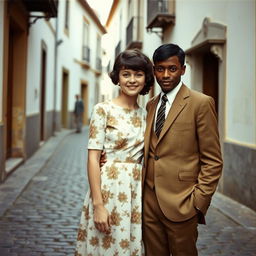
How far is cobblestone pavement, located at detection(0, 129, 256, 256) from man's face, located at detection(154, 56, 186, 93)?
2.26 metres

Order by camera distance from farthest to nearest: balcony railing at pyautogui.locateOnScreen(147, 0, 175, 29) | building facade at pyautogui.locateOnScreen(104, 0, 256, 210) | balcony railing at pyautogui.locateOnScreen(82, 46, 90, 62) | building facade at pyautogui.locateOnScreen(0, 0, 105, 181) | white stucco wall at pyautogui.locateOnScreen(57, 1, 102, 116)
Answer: balcony railing at pyautogui.locateOnScreen(82, 46, 90, 62) < white stucco wall at pyautogui.locateOnScreen(57, 1, 102, 116) < balcony railing at pyautogui.locateOnScreen(147, 0, 175, 29) < building facade at pyautogui.locateOnScreen(0, 0, 105, 181) < building facade at pyautogui.locateOnScreen(104, 0, 256, 210)

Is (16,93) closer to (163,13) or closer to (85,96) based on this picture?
(163,13)

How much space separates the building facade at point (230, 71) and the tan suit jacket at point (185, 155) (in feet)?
12.4

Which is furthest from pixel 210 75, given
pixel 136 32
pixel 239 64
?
pixel 136 32

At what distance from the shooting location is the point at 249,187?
6.40 metres

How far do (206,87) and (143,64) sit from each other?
6.65 meters

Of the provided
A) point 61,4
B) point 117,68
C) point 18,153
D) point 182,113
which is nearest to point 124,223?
point 182,113

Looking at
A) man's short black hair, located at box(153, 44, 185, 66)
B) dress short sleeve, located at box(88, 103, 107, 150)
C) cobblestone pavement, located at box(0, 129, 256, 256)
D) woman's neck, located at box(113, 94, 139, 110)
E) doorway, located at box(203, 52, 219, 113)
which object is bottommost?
cobblestone pavement, located at box(0, 129, 256, 256)

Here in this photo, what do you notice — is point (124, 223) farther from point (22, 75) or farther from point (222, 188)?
point (22, 75)

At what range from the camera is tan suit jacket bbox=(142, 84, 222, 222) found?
8.83ft

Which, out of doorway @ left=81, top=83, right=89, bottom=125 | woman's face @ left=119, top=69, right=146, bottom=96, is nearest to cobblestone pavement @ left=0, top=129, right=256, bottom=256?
woman's face @ left=119, top=69, right=146, bottom=96

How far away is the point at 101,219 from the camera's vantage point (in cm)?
267

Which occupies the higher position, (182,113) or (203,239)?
(182,113)

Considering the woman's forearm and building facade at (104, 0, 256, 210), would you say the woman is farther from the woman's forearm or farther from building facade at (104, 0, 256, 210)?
building facade at (104, 0, 256, 210)
